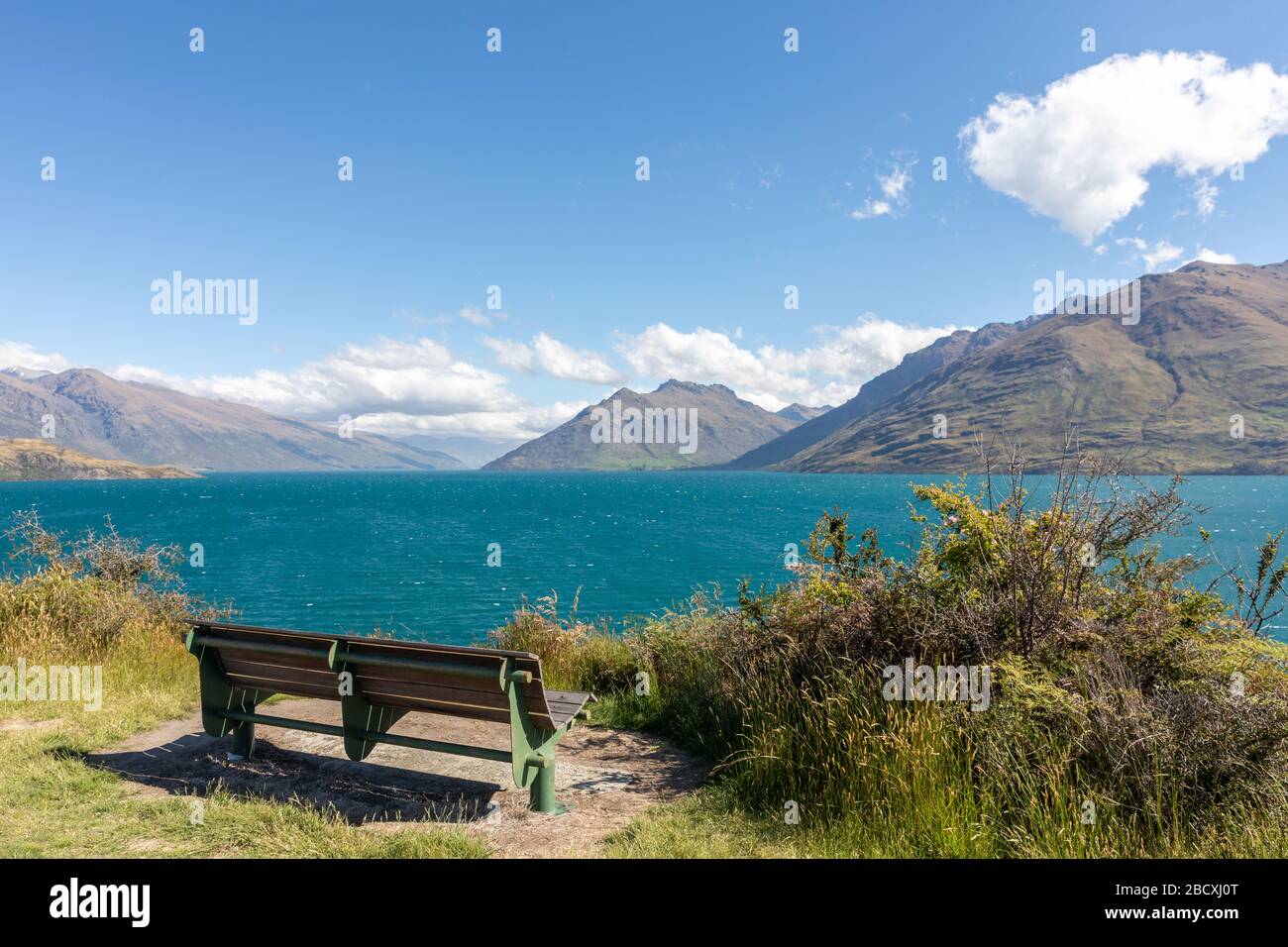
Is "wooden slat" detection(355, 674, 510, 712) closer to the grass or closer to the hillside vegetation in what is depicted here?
the grass

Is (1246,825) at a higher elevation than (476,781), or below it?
higher

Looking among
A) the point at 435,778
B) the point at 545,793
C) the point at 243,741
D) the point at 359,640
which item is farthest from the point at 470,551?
the point at 545,793

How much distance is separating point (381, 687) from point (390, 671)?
279 mm

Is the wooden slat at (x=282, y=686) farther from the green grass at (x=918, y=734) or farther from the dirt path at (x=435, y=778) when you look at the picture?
the green grass at (x=918, y=734)

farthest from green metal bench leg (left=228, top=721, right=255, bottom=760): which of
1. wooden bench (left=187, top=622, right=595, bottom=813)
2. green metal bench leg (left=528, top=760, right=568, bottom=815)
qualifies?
green metal bench leg (left=528, top=760, right=568, bottom=815)

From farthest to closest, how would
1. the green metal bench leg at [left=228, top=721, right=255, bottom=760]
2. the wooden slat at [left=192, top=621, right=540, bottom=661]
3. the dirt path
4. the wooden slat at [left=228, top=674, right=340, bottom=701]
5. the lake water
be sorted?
the lake water
the green metal bench leg at [left=228, top=721, right=255, bottom=760]
the wooden slat at [left=228, top=674, right=340, bottom=701]
the dirt path
the wooden slat at [left=192, top=621, right=540, bottom=661]

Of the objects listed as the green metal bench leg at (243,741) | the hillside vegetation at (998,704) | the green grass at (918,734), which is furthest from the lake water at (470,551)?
the green metal bench leg at (243,741)

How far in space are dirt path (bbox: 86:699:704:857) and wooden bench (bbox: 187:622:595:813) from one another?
30 cm

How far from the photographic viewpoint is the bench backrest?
4.71 m

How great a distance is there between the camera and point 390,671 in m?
5.07

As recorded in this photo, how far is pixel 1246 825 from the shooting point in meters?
3.79

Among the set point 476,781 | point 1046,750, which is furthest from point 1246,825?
point 476,781
